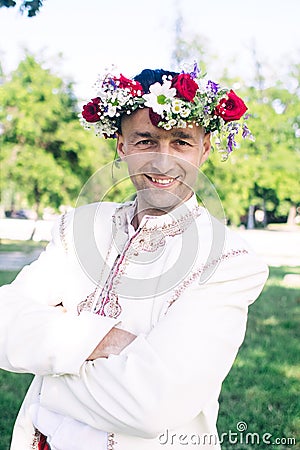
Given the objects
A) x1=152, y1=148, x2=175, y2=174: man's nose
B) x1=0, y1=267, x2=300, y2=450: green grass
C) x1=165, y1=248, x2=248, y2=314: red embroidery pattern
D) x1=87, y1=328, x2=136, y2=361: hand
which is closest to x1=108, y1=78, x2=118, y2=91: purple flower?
x1=152, y1=148, x2=175, y2=174: man's nose

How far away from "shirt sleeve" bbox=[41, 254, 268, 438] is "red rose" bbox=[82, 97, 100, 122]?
0.86m

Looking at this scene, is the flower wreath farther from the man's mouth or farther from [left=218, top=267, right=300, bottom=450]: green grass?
[left=218, top=267, right=300, bottom=450]: green grass

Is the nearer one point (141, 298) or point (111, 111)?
point (141, 298)

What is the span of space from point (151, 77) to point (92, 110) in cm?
28

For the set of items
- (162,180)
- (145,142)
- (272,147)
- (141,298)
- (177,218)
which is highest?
(272,147)

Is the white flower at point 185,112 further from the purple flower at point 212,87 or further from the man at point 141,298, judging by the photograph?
the purple flower at point 212,87

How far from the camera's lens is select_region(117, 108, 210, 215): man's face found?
2.18 meters

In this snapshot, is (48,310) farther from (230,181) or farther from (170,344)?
(230,181)

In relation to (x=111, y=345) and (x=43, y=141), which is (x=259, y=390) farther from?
(x=43, y=141)

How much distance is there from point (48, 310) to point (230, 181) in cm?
2768

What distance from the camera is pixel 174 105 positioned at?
2096 mm

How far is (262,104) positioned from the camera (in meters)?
37.8

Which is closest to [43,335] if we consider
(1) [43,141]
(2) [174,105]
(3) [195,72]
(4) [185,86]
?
(2) [174,105]

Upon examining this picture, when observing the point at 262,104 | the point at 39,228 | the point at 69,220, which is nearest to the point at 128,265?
the point at 69,220
